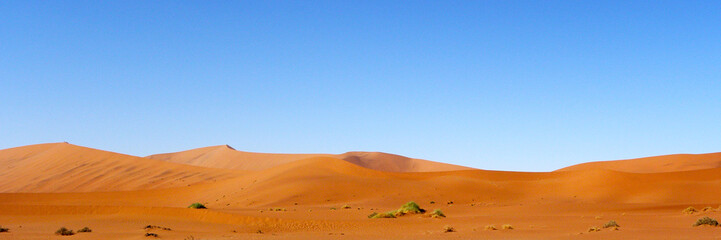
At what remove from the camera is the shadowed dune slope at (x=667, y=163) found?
241ft

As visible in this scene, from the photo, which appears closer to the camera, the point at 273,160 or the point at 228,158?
the point at 273,160

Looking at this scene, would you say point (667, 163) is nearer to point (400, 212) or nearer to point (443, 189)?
point (443, 189)

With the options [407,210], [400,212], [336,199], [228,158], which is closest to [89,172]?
[228,158]

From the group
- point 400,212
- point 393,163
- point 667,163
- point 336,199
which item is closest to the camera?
point 400,212

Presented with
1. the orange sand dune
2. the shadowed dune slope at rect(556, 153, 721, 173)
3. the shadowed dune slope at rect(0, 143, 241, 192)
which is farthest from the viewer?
the orange sand dune

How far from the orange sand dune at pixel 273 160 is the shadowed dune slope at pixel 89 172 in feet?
85.1

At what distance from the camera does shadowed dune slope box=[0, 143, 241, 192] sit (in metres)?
61.2

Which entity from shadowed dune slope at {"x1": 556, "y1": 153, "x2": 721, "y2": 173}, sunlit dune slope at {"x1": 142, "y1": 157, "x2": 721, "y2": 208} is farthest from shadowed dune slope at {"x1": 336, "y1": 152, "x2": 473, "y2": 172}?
sunlit dune slope at {"x1": 142, "y1": 157, "x2": 721, "y2": 208}

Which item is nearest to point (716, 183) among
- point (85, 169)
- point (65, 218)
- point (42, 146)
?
point (65, 218)

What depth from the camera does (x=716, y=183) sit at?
40.8 meters

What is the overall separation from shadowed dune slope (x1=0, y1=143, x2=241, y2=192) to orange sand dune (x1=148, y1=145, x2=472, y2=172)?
2593cm

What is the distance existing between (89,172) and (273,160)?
38.3 metres

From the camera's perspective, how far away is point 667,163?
77.2m

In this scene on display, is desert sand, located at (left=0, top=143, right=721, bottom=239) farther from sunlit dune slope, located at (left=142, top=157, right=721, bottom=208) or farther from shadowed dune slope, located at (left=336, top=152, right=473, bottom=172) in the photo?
shadowed dune slope, located at (left=336, top=152, right=473, bottom=172)
